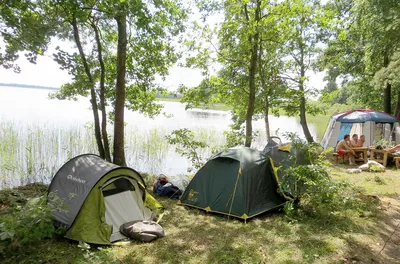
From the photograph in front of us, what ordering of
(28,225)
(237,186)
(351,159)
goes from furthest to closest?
(351,159), (237,186), (28,225)

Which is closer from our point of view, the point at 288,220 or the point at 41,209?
the point at 41,209

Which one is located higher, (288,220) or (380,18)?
(380,18)

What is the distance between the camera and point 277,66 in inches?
484

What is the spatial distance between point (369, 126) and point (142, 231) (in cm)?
1044

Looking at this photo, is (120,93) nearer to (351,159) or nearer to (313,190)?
(313,190)

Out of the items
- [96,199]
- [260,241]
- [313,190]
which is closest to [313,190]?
[313,190]

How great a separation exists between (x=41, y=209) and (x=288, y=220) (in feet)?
13.2

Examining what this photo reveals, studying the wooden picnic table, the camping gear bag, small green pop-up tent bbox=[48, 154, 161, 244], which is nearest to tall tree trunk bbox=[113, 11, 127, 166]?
small green pop-up tent bbox=[48, 154, 161, 244]

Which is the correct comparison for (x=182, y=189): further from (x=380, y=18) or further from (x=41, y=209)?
(x=380, y=18)

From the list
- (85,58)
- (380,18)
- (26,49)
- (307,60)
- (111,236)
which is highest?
(307,60)

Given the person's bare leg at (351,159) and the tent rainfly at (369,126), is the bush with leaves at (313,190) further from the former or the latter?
the tent rainfly at (369,126)

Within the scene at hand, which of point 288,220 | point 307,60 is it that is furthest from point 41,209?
point 307,60

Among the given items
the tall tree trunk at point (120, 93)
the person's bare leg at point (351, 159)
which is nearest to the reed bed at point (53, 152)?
the tall tree trunk at point (120, 93)

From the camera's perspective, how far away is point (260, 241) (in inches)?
167
